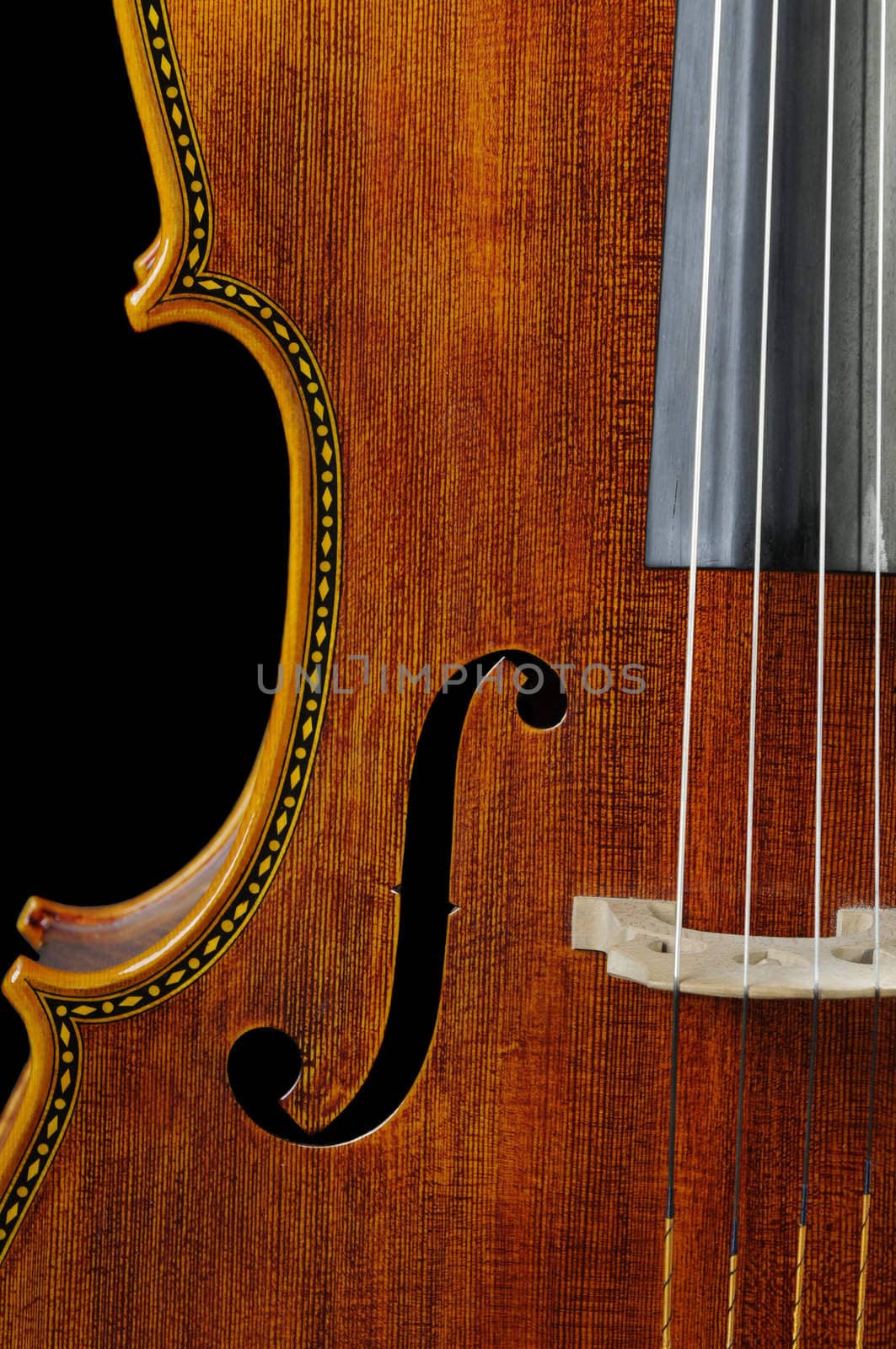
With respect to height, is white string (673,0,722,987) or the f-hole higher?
white string (673,0,722,987)

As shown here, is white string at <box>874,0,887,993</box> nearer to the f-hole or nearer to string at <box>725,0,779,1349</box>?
string at <box>725,0,779,1349</box>

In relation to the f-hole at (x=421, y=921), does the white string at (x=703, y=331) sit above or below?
above

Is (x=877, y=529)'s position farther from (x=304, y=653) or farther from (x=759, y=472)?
(x=304, y=653)

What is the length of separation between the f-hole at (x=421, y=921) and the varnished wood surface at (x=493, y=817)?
0.03 feet

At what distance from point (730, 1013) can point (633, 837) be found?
0.13 m

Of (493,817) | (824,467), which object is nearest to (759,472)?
(824,467)

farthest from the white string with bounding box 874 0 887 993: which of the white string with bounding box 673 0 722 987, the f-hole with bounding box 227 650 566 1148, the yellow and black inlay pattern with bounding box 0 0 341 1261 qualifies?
the yellow and black inlay pattern with bounding box 0 0 341 1261

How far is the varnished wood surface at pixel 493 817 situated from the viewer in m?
0.83

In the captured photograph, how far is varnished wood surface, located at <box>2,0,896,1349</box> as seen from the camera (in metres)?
0.83

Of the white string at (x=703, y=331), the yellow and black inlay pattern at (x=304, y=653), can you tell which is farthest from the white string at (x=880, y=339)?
the yellow and black inlay pattern at (x=304, y=653)

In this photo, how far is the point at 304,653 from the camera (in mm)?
844

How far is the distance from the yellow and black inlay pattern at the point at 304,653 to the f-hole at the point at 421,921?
0.23 ft

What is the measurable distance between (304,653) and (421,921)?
19cm

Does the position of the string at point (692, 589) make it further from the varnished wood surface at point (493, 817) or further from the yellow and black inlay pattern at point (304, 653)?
the yellow and black inlay pattern at point (304, 653)
